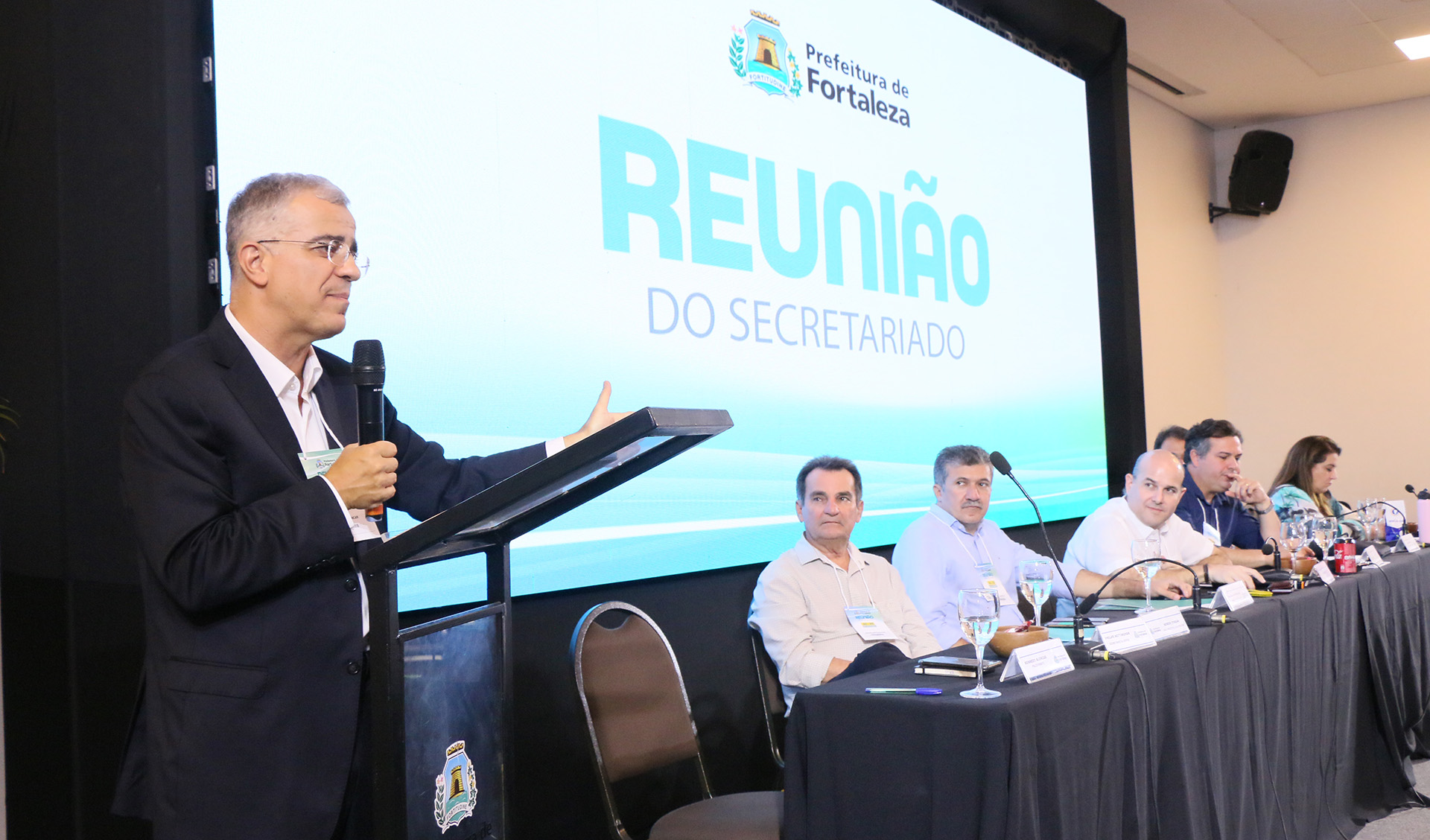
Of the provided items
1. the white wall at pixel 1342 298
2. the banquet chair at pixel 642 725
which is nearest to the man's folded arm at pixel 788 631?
the banquet chair at pixel 642 725

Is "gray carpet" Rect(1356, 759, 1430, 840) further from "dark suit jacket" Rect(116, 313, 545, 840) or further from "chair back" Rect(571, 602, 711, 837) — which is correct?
"dark suit jacket" Rect(116, 313, 545, 840)

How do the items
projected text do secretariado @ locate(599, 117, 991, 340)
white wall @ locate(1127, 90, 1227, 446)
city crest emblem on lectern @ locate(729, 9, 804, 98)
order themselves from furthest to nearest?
Answer: white wall @ locate(1127, 90, 1227, 446) → city crest emblem on lectern @ locate(729, 9, 804, 98) → projected text do secretariado @ locate(599, 117, 991, 340)

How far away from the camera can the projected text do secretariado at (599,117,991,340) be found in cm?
321

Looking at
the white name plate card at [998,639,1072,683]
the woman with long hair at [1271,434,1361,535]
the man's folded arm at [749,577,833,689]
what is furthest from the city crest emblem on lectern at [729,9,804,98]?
the woman with long hair at [1271,434,1361,535]

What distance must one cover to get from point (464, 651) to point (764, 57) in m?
2.87

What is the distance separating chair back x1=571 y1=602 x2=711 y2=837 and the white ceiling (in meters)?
5.20

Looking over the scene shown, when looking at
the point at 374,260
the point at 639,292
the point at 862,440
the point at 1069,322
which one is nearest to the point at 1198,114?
the point at 1069,322

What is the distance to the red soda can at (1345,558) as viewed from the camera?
3533 millimetres

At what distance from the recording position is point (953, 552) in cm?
352

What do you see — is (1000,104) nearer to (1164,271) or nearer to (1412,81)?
(1164,271)

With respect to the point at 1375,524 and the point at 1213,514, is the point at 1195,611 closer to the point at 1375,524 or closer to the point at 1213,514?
the point at 1375,524

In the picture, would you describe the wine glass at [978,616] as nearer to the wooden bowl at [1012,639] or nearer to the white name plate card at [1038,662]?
the white name plate card at [1038,662]

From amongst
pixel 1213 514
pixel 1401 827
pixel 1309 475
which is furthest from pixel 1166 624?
pixel 1309 475

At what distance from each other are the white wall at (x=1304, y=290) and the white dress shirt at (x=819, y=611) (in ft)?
16.2
